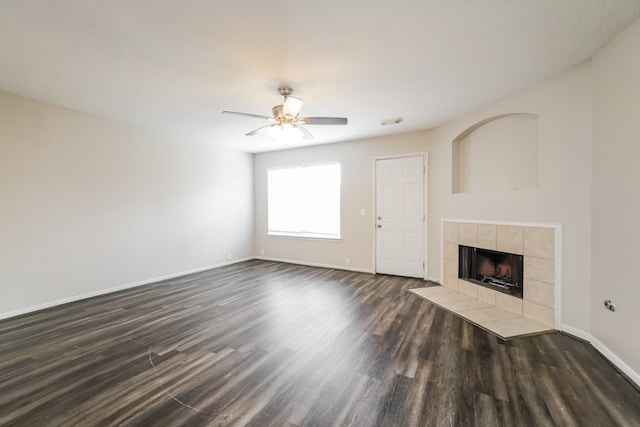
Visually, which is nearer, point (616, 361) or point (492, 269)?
point (616, 361)

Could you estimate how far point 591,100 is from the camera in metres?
2.49

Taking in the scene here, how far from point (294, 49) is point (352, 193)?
11.1ft

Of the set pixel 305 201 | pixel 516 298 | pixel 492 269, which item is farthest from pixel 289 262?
pixel 516 298

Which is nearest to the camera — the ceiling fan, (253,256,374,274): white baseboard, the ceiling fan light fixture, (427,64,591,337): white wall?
(427,64,591,337): white wall

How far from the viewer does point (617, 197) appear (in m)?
2.14

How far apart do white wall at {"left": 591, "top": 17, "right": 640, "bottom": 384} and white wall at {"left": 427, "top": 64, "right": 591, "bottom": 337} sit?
128 mm

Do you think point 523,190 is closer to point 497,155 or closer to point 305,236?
point 497,155

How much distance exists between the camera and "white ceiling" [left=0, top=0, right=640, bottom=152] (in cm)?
185

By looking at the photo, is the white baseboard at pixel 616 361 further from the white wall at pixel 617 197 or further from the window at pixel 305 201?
the window at pixel 305 201

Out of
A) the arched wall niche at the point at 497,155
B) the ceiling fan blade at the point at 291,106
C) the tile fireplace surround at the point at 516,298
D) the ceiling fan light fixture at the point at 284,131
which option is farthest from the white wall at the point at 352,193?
the ceiling fan blade at the point at 291,106

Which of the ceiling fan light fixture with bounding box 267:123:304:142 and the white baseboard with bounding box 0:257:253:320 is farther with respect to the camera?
the white baseboard with bounding box 0:257:253:320

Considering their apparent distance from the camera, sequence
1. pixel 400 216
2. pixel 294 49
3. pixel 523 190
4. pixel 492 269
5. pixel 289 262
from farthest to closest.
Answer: pixel 289 262 < pixel 400 216 < pixel 492 269 < pixel 523 190 < pixel 294 49

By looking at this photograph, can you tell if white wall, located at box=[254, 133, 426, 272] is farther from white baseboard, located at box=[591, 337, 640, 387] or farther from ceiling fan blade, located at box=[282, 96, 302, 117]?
white baseboard, located at box=[591, 337, 640, 387]

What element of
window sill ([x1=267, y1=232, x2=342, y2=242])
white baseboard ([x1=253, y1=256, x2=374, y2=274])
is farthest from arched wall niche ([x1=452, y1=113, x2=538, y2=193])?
window sill ([x1=267, y1=232, x2=342, y2=242])
